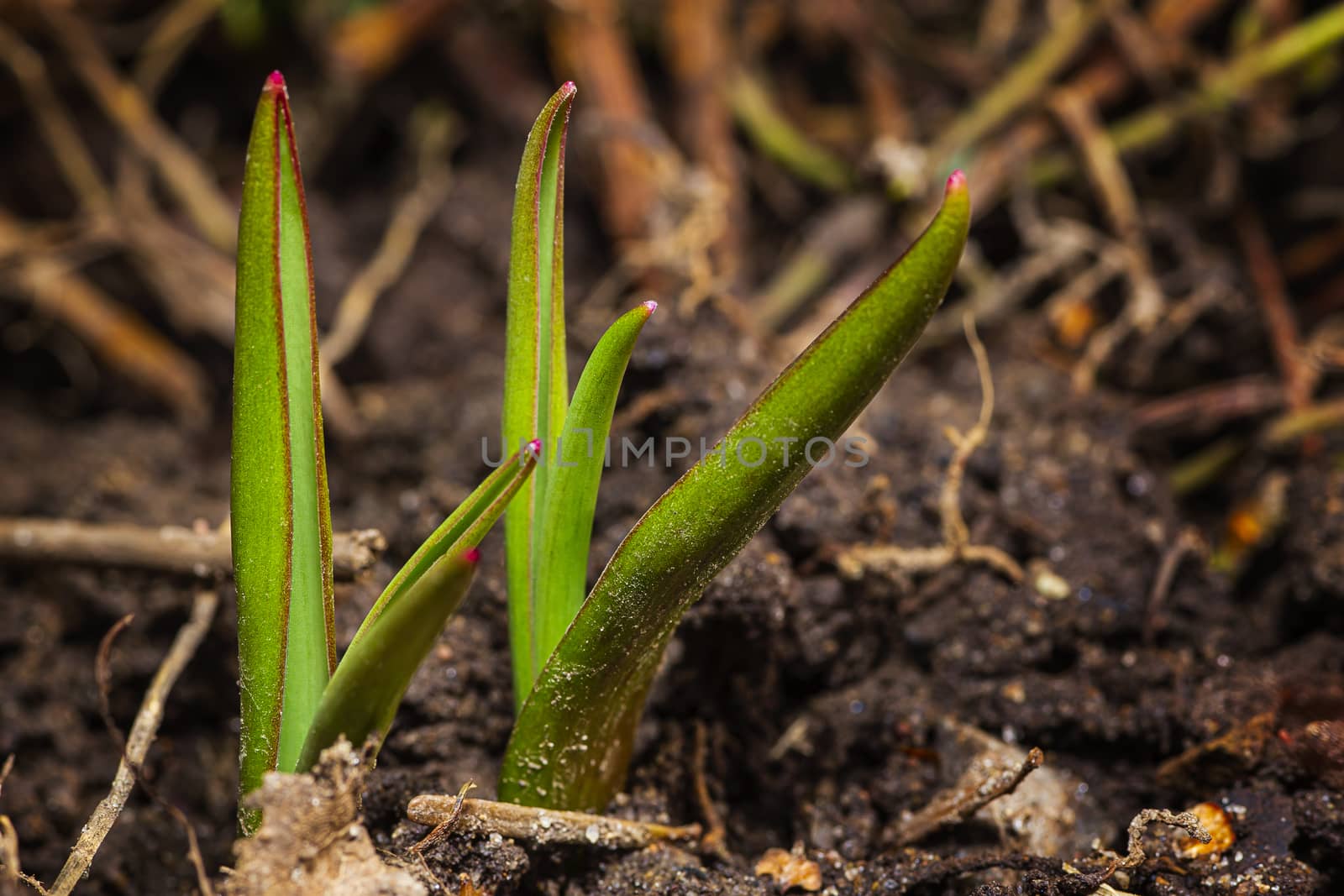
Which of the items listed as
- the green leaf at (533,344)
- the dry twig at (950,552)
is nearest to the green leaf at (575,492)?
the green leaf at (533,344)

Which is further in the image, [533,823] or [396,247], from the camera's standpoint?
[396,247]

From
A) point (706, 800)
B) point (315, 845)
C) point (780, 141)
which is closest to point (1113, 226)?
point (780, 141)

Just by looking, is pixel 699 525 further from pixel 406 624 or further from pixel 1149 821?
pixel 1149 821

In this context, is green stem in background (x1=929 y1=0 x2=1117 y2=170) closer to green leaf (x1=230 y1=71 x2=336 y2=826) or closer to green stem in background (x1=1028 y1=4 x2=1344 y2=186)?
green stem in background (x1=1028 y1=4 x2=1344 y2=186)

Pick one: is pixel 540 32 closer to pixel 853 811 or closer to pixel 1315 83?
pixel 1315 83

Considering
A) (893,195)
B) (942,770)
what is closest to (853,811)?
(942,770)

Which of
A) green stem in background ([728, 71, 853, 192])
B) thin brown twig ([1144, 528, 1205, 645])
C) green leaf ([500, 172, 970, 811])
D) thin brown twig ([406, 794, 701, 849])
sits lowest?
thin brown twig ([406, 794, 701, 849])

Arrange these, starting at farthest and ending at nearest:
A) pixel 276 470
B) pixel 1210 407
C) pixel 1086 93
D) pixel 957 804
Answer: pixel 1086 93, pixel 1210 407, pixel 957 804, pixel 276 470

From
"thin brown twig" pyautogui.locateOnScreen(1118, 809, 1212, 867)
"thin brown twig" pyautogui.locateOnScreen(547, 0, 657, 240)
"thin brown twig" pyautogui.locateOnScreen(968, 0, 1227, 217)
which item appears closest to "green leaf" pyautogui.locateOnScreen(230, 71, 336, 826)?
"thin brown twig" pyautogui.locateOnScreen(1118, 809, 1212, 867)
